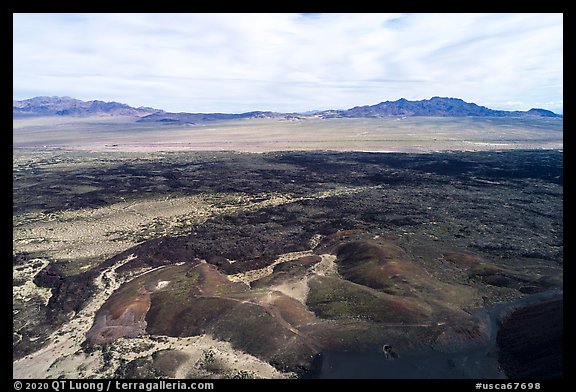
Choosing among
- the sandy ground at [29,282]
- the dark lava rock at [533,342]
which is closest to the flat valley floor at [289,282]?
the dark lava rock at [533,342]

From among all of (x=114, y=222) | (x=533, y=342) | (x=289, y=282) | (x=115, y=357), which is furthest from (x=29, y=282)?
(x=533, y=342)

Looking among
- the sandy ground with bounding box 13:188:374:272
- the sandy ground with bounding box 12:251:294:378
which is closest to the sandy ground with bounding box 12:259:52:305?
the sandy ground with bounding box 13:188:374:272

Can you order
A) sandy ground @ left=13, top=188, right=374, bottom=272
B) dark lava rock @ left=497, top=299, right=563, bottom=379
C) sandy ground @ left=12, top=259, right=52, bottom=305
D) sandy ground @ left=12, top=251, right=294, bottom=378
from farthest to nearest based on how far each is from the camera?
sandy ground @ left=13, top=188, right=374, bottom=272 < sandy ground @ left=12, top=259, right=52, bottom=305 < sandy ground @ left=12, top=251, right=294, bottom=378 < dark lava rock @ left=497, top=299, right=563, bottom=379

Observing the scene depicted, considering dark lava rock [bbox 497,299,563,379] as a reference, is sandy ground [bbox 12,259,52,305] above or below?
below

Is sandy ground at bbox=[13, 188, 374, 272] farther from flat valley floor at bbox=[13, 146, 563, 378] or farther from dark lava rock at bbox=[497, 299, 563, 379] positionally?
dark lava rock at bbox=[497, 299, 563, 379]

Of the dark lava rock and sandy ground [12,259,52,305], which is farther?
sandy ground [12,259,52,305]

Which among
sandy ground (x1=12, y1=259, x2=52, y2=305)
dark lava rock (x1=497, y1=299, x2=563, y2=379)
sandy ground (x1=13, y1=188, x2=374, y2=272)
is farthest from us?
sandy ground (x1=13, y1=188, x2=374, y2=272)

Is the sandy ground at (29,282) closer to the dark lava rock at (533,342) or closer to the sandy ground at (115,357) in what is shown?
the sandy ground at (115,357)

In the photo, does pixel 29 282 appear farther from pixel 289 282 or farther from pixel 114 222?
pixel 289 282
